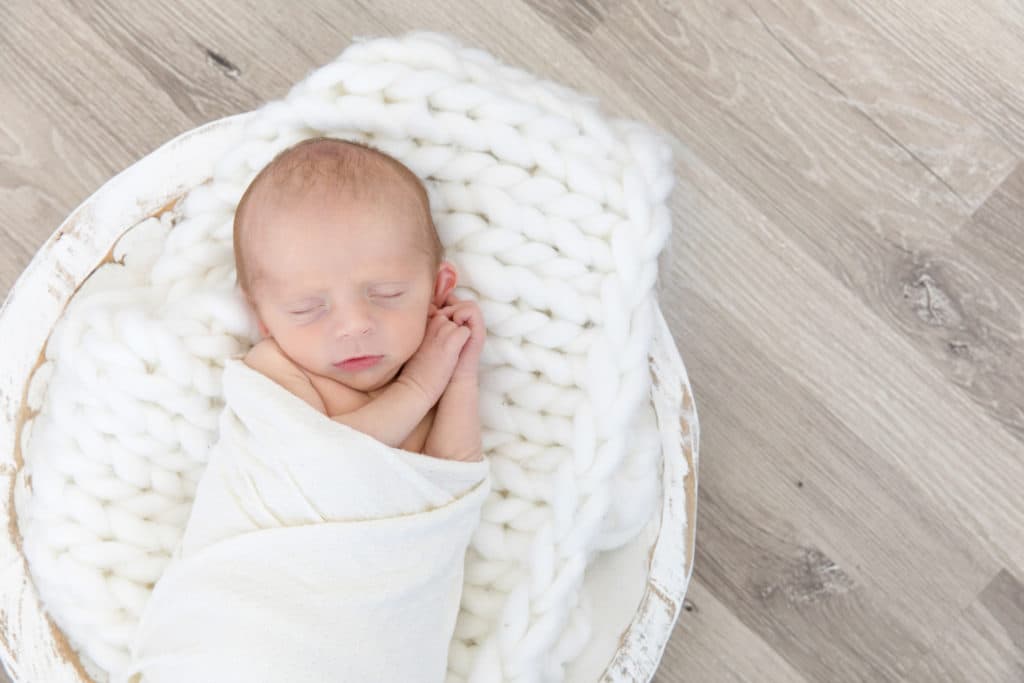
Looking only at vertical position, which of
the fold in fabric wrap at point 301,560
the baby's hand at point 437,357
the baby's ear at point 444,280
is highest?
the baby's ear at point 444,280

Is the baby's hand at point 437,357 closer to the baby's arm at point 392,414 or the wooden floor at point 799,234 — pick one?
the baby's arm at point 392,414

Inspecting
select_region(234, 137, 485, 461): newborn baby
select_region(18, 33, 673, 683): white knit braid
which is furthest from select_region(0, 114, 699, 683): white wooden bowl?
Result: select_region(234, 137, 485, 461): newborn baby

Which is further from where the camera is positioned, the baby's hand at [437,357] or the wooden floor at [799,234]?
the wooden floor at [799,234]

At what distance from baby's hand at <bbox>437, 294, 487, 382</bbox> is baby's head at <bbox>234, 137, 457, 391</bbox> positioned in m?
0.03

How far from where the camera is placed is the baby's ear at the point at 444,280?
73cm

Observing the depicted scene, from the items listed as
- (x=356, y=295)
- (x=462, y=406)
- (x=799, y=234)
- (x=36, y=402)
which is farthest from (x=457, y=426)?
(x=799, y=234)

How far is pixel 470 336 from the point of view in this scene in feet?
2.39

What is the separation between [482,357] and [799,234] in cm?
41

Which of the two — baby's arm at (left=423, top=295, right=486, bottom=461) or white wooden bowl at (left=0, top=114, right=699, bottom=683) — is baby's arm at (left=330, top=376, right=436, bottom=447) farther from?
white wooden bowl at (left=0, top=114, right=699, bottom=683)

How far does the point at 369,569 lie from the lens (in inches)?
25.7

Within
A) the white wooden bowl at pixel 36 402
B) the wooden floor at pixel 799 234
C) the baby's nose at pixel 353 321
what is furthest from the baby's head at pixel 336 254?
the wooden floor at pixel 799 234

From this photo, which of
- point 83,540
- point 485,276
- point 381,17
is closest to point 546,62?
point 381,17

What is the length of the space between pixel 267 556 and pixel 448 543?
0.13 m

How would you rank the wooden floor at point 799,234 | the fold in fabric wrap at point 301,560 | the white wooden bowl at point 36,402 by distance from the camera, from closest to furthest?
the fold in fabric wrap at point 301,560
the white wooden bowl at point 36,402
the wooden floor at point 799,234
